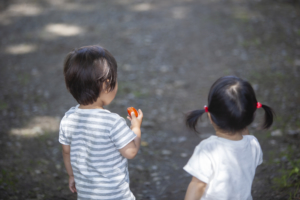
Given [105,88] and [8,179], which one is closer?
[105,88]

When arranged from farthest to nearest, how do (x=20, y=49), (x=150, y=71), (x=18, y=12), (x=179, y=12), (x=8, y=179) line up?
(x=18, y=12), (x=179, y=12), (x=20, y=49), (x=150, y=71), (x=8, y=179)

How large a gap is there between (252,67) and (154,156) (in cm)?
254

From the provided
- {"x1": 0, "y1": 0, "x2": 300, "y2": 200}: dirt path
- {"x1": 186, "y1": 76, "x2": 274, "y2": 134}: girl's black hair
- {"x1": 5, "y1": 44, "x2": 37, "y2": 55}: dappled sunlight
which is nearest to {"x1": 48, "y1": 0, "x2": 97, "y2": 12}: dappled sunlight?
{"x1": 0, "y1": 0, "x2": 300, "y2": 200}: dirt path

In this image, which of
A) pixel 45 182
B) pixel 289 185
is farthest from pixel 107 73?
pixel 289 185

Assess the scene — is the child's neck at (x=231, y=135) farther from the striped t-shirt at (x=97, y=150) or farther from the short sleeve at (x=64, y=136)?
the short sleeve at (x=64, y=136)

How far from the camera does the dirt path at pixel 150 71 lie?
9.71 ft

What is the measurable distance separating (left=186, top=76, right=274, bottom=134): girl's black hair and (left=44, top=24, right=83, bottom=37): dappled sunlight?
5.05 meters

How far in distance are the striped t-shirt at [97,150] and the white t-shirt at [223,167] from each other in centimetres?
41

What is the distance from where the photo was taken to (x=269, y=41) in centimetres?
542

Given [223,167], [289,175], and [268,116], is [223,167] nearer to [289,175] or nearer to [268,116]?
[268,116]

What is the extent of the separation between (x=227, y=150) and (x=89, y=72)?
88cm

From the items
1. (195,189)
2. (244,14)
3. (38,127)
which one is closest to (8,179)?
(38,127)

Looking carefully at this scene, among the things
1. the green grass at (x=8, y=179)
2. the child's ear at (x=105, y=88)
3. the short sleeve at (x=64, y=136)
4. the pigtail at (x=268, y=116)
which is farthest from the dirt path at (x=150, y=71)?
the child's ear at (x=105, y=88)

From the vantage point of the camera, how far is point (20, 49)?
219 inches
